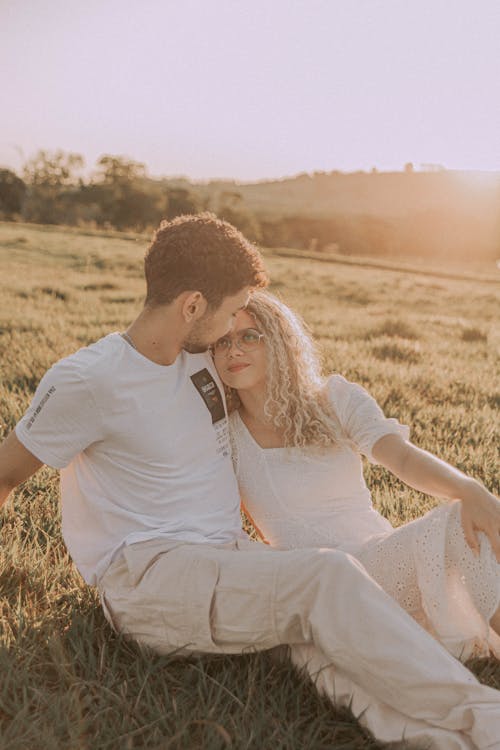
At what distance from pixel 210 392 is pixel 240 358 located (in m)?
0.24

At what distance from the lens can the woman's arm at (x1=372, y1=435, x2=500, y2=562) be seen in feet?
8.61

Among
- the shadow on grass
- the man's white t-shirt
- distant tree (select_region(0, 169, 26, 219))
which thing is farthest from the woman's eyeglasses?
distant tree (select_region(0, 169, 26, 219))

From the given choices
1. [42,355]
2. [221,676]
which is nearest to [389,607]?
[221,676]

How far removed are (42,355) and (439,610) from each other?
5.24m

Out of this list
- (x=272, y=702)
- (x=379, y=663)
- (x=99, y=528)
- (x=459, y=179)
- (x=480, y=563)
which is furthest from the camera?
(x=459, y=179)

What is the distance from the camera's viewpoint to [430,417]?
5984 mm

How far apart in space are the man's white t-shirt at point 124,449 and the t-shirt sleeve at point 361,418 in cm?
60

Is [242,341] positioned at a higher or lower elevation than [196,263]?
lower

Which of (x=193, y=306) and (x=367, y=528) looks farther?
(x=367, y=528)

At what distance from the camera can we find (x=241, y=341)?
329 cm

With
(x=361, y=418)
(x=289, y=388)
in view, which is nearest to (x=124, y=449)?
(x=289, y=388)

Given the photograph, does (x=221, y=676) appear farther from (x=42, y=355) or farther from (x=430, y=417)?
(x=42, y=355)

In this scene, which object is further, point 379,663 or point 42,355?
point 42,355

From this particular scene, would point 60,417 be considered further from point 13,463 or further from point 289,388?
point 289,388
